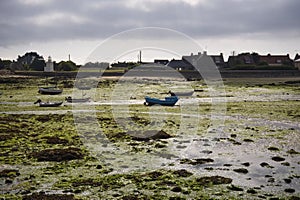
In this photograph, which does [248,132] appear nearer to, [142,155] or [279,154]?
[279,154]

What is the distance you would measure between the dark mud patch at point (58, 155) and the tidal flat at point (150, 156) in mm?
47

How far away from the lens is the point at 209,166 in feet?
57.2

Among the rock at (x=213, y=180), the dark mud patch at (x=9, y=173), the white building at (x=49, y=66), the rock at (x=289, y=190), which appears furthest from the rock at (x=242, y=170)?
the white building at (x=49, y=66)

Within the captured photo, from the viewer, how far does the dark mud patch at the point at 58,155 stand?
18.4 metres

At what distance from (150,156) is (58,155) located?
15.1 feet

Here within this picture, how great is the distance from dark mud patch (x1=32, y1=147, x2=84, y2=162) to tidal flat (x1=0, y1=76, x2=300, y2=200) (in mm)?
47

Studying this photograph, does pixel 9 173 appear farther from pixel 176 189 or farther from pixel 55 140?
pixel 176 189

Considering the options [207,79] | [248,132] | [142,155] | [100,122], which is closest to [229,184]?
[142,155]

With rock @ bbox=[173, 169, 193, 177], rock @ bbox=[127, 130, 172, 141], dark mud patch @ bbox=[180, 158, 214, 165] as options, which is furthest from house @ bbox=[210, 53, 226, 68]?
rock @ bbox=[173, 169, 193, 177]

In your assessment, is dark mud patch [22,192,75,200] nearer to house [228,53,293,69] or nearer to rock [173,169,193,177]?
rock [173,169,193,177]

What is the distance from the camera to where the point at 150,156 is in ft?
63.2

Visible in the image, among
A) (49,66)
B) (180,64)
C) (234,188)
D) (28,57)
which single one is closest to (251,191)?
(234,188)

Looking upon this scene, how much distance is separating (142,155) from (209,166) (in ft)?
12.2

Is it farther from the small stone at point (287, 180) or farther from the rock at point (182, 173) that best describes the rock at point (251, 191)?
the rock at point (182, 173)
